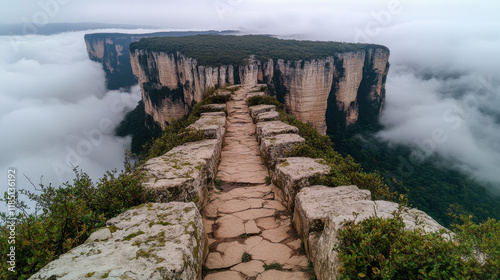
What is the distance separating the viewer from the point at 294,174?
4.20 m

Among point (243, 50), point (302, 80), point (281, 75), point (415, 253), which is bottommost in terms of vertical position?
point (302, 80)

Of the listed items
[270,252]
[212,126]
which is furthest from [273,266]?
[212,126]

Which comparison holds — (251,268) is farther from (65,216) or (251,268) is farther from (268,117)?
(268,117)

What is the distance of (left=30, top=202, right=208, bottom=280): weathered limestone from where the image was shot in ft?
6.79

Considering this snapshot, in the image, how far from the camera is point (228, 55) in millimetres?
42719

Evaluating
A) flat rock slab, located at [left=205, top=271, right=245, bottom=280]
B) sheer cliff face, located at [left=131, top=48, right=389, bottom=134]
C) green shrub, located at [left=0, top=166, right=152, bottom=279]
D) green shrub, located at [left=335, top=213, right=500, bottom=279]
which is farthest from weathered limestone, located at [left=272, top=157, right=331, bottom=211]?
sheer cliff face, located at [left=131, top=48, right=389, bottom=134]

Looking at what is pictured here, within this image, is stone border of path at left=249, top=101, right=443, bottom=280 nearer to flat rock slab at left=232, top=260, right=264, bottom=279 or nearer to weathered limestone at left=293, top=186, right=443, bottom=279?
weathered limestone at left=293, top=186, right=443, bottom=279

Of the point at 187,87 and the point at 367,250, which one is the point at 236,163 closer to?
the point at 367,250

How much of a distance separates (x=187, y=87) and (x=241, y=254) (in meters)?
44.4

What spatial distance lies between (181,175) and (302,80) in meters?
40.8

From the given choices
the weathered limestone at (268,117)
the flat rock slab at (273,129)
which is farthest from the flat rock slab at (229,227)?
the weathered limestone at (268,117)

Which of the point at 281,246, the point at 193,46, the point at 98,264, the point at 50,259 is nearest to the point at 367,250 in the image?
the point at 281,246

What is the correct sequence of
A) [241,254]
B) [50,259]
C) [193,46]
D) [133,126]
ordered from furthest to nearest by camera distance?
[133,126] → [193,46] → [241,254] → [50,259]

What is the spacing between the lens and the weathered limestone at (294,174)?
13.3ft
